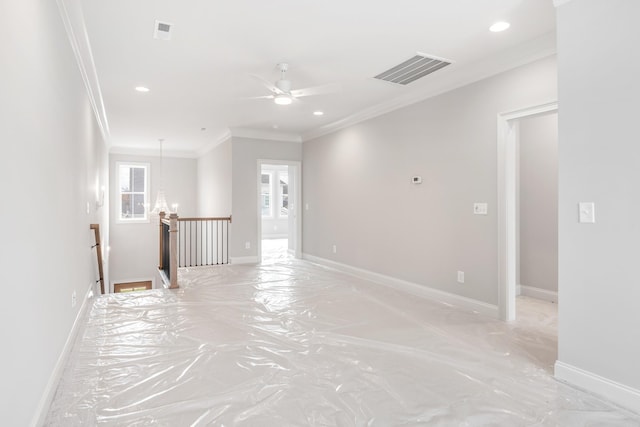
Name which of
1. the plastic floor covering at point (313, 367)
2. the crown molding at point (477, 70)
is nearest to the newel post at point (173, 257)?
the plastic floor covering at point (313, 367)

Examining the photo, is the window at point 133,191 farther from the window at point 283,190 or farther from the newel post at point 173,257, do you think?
the newel post at point 173,257

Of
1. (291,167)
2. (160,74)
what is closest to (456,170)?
(160,74)

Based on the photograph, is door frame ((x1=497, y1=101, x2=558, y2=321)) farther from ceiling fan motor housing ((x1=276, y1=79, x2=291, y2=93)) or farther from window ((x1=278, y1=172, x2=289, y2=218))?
window ((x1=278, y1=172, x2=289, y2=218))

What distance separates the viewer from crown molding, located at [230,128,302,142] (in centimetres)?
702

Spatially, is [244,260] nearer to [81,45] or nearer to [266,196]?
[81,45]

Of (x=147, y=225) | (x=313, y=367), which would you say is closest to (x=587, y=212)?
(x=313, y=367)

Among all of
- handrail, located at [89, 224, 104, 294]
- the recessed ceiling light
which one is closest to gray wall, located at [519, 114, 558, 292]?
the recessed ceiling light

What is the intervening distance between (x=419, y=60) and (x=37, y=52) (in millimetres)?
3282

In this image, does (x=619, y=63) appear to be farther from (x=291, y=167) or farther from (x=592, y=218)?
(x=291, y=167)

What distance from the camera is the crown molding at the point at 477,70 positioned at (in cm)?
328

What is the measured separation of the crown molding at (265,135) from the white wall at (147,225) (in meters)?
3.75

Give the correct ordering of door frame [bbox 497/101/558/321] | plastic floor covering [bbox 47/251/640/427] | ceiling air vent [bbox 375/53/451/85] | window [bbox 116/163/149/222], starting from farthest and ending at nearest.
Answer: window [bbox 116/163/149/222] → ceiling air vent [bbox 375/53/451/85] → door frame [bbox 497/101/558/321] → plastic floor covering [bbox 47/251/640/427]

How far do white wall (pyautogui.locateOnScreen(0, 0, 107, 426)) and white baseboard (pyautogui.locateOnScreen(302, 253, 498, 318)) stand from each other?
12.5 ft

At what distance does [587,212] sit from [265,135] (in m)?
5.95
